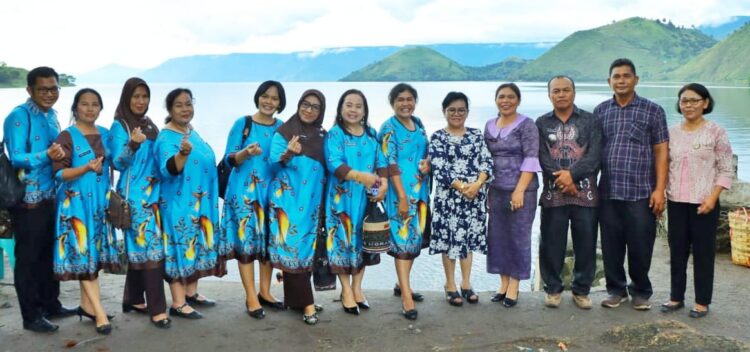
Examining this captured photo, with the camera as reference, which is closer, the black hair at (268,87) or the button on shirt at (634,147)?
the black hair at (268,87)

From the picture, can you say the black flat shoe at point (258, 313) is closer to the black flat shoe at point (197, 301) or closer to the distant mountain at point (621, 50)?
the black flat shoe at point (197, 301)

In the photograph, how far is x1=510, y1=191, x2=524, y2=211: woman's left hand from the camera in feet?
15.9

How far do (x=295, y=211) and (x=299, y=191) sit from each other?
0.15 m

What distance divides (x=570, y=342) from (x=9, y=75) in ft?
248

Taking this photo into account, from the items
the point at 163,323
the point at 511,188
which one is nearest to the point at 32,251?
the point at 163,323

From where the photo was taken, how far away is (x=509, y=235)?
504 cm

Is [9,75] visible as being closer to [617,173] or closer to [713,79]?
[617,173]

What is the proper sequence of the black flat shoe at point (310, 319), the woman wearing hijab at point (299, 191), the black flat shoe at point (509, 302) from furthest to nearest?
1. the black flat shoe at point (509, 302)
2. the black flat shoe at point (310, 319)
3. the woman wearing hijab at point (299, 191)

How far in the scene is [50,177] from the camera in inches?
173

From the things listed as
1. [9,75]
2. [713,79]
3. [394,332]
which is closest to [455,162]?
[394,332]

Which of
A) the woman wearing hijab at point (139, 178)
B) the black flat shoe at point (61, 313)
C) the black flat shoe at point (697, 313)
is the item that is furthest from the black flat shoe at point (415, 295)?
the black flat shoe at point (61, 313)

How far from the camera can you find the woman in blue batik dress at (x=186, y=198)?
4379mm

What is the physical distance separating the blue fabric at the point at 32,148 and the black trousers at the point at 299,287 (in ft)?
5.83

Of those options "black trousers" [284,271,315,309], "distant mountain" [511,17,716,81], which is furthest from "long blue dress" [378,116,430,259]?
"distant mountain" [511,17,716,81]
